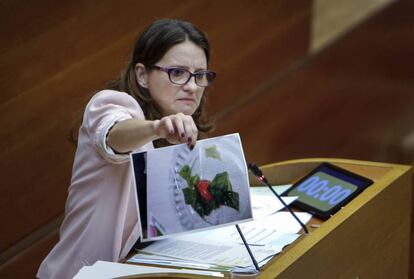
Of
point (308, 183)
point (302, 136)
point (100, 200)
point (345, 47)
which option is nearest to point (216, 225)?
point (100, 200)

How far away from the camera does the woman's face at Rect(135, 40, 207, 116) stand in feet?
5.60

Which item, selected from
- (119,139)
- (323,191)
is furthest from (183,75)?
(323,191)

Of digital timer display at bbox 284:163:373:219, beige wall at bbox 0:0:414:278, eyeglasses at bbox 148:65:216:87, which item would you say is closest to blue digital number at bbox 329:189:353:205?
digital timer display at bbox 284:163:373:219

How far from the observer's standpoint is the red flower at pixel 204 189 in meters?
1.51

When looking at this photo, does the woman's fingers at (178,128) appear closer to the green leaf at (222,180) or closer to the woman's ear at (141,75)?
the green leaf at (222,180)

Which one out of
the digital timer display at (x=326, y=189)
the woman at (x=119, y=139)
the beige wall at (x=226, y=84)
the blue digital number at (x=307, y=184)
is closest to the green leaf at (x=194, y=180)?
the woman at (x=119, y=139)

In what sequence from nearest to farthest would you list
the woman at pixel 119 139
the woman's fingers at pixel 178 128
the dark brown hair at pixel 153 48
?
the woman's fingers at pixel 178 128 → the woman at pixel 119 139 → the dark brown hair at pixel 153 48

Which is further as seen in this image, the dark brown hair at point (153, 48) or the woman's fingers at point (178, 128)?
the dark brown hair at point (153, 48)

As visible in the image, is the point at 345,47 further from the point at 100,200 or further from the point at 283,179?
the point at 100,200

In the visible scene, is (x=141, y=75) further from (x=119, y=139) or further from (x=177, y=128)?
(x=177, y=128)

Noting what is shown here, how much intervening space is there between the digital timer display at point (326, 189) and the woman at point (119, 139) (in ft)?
1.37

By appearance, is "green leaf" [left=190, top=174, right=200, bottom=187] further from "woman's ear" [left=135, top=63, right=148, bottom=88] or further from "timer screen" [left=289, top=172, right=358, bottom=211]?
"timer screen" [left=289, top=172, right=358, bottom=211]

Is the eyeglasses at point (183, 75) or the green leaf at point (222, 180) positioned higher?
the eyeglasses at point (183, 75)

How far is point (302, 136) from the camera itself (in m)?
3.74
